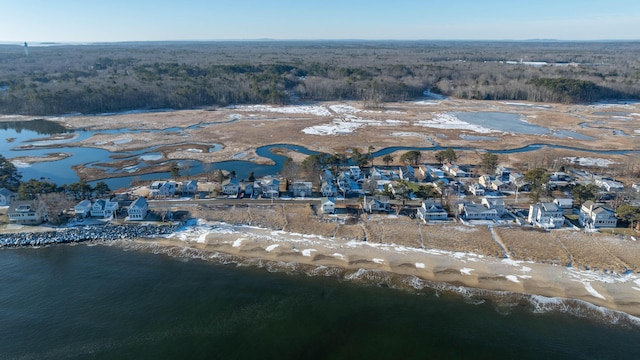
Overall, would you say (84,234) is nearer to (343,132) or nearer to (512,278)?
(512,278)

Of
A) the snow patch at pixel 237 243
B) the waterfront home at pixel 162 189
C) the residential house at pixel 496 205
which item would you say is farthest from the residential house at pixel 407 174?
the waterfront home at pixel 162 189

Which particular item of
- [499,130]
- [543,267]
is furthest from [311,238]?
[499,130]

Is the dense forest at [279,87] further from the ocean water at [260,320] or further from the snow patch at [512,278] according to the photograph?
the snow patch at [512,278]

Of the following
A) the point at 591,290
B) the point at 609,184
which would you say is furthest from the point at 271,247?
the point at 609,184

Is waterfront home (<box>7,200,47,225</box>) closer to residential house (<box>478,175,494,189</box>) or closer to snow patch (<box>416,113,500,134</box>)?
residential house (<box>478,175,494,189</box>)

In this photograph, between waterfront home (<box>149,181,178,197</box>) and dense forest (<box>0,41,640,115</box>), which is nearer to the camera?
waterfront home (<box>149,181,178,197</box>)

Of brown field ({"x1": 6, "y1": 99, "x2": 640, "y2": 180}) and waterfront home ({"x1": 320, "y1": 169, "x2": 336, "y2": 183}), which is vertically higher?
brown field ({"x1": 6, "y1": 99, "x2": 640, "y2": 180})

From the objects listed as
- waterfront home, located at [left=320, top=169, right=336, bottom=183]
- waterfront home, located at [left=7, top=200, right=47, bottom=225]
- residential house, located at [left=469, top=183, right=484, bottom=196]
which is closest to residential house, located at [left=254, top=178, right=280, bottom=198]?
waterfront home, located at [left=320, top=169, right=336, bottom=183]
